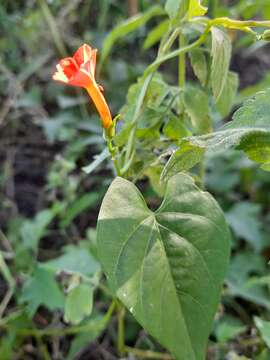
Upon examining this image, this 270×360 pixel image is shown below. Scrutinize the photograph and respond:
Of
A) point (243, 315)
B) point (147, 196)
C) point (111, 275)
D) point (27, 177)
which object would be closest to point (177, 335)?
point (111, 275)

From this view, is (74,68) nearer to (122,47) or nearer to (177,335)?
(177,335)

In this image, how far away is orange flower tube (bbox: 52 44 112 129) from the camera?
0.58m

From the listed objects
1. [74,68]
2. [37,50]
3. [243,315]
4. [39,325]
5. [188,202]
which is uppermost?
[74,68]

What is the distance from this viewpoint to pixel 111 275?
0.54 metres

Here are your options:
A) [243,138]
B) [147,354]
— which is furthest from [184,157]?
[147,354]

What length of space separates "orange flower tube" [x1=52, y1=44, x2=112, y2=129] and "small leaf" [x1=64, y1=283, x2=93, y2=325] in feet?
1.00

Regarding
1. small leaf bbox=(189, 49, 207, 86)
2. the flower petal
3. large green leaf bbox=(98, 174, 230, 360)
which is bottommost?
large green leaf bbox=(98, 174, 230, 360)

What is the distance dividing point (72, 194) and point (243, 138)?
0.78 metres

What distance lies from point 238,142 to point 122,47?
1562 millimetres

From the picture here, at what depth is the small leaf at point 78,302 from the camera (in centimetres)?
83

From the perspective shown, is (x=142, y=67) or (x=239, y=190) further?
(x=142, y=67)

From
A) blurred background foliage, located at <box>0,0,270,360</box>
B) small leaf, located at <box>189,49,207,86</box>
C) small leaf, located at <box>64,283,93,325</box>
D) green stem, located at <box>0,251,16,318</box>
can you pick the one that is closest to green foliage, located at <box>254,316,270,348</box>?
blurred background foliage, located at <box>0,0,270,360</box>

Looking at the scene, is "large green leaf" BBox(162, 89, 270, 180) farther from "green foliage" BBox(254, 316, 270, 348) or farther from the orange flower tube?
"green foliage" BBox(254, 316, 270, 348)

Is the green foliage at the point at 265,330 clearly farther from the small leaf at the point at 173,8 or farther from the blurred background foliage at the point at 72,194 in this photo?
the small leaf at the point at 173,8
